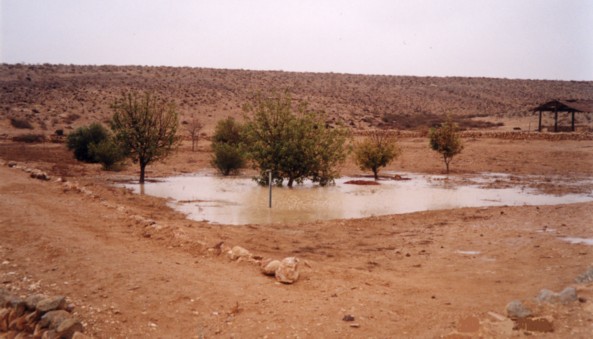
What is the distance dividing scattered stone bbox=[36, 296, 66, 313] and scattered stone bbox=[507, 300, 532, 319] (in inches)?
200

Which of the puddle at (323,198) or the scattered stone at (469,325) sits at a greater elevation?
the scattered stone at (469,325)

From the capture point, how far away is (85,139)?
30.2 m

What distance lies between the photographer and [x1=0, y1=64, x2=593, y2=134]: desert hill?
52.6m

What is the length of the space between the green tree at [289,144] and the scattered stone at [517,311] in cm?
1530

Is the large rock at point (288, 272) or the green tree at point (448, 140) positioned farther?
the green tree at point (448, 140)

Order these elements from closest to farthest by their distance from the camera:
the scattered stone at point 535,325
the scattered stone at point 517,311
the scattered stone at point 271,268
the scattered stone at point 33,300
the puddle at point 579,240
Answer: the scattered stone at point 535,325 → the scattered stone at point 517,311 → the scattered stone at point 33,300 → the scattered stone at point 271,268 → the puddle at point 579,240

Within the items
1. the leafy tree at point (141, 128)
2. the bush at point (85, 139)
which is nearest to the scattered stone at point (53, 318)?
the leafy tree at point (141, 128)

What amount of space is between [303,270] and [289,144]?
13.4 meters

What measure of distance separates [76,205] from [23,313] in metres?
7.21

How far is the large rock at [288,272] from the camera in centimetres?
734

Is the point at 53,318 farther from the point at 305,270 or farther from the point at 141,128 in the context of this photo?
the point at 141,128

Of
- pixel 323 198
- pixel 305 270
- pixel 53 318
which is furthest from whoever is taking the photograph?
pixel 323 198

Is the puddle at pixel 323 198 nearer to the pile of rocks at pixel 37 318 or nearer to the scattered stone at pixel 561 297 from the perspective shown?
the pile of rocks at pixel 37 318

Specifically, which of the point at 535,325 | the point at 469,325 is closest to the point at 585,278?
the point at 535,325
